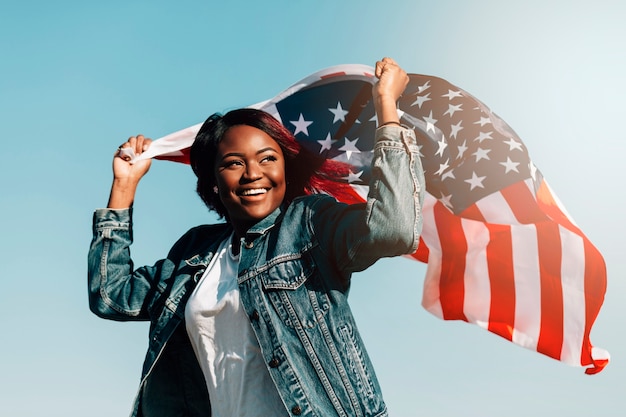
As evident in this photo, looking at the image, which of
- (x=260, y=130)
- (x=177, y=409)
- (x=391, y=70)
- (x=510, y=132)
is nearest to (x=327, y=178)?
(x=260, y=130)

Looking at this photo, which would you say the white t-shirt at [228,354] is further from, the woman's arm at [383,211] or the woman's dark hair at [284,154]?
the woman's dark hair at [284,154]

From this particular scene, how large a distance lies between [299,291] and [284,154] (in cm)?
87

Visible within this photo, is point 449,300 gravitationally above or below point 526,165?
below

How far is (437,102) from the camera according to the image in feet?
18.6

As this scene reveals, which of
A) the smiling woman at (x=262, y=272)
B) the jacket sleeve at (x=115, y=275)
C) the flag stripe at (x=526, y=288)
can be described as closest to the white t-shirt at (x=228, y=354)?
the smiling woman at (x=262, y=272)

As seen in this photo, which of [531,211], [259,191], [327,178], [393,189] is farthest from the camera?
[531,211]

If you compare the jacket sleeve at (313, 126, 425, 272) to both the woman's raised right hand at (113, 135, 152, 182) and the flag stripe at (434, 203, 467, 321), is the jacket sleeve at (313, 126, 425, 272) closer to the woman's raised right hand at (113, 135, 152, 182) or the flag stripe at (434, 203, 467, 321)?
the woman's raised right hand at (113, 135, 152, 182)

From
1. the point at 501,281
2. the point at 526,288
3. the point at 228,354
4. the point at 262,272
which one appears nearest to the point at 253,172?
the point at 262,272

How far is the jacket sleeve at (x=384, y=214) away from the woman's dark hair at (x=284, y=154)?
2.19 ft

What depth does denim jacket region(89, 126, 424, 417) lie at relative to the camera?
322cm

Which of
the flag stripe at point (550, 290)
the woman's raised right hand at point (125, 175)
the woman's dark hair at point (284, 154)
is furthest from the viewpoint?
the flag stripe at point (550, 290)

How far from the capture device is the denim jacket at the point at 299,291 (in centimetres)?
322

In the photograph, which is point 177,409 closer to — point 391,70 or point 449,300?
point 391,70

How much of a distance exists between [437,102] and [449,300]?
1615mm
